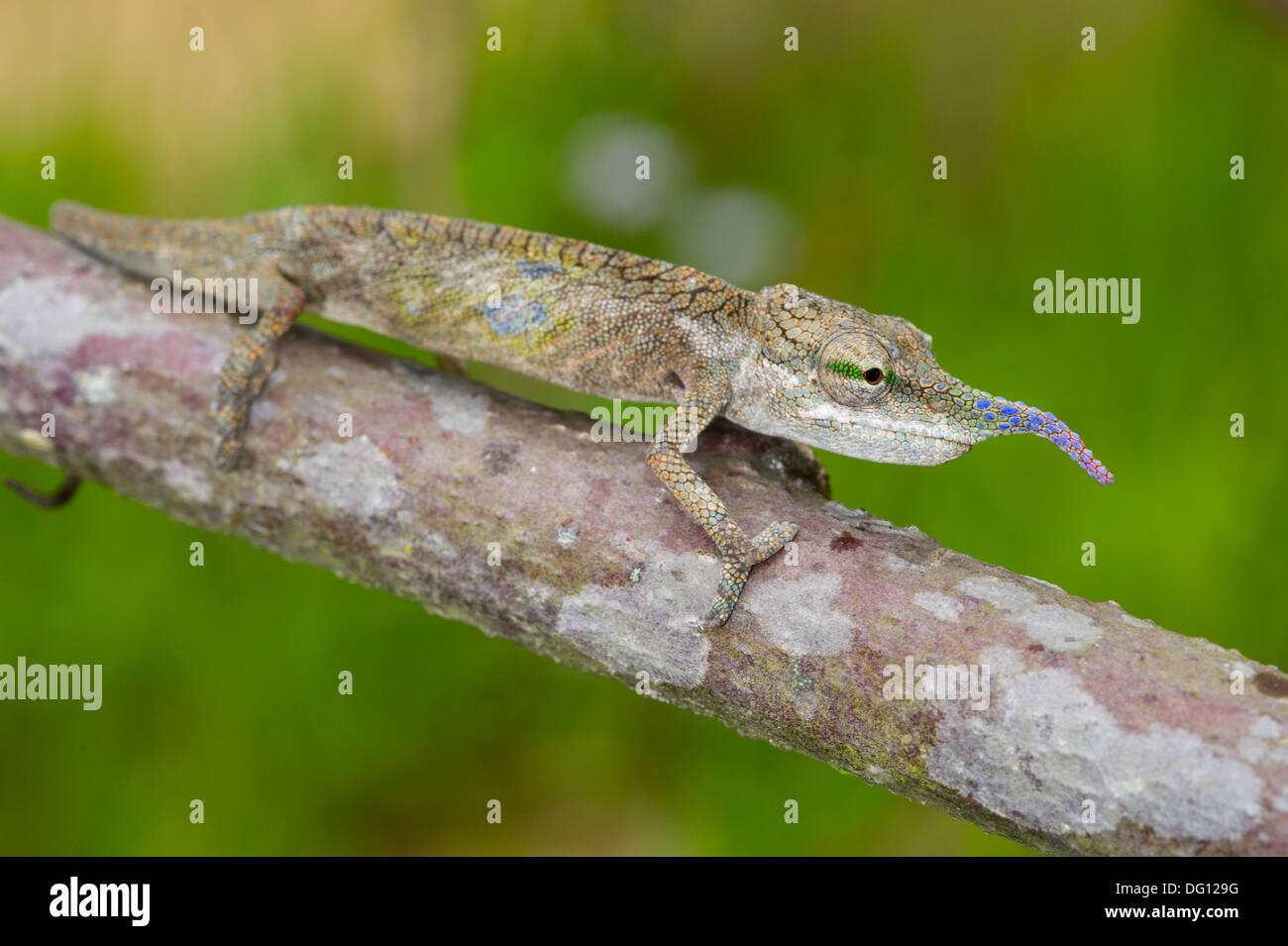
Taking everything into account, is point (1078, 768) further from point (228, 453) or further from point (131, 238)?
point (131, 238)

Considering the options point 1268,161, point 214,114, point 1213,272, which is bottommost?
point 1213,272

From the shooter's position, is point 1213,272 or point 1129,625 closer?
point 1129,625

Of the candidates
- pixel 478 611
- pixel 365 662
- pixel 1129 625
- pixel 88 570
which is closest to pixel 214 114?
pixel 88 570

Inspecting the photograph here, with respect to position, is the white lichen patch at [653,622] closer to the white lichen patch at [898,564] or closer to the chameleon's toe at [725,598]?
the chameleon's toe at [725,598]

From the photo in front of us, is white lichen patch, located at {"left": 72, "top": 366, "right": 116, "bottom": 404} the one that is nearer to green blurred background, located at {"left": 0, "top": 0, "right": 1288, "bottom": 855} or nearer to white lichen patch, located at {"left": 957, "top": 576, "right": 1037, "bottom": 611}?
green blurred background, located at {"left": 0, "top": 0, "right": 1288, "bottom": 855}

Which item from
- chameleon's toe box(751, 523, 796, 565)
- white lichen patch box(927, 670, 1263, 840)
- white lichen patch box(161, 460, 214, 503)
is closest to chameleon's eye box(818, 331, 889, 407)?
chameleon's toe box(751, 523, 796, 565)

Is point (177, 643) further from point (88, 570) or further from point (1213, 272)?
point (1213, 272)
